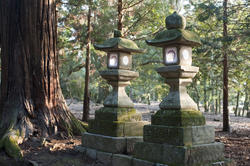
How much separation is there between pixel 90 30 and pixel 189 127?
9.34m

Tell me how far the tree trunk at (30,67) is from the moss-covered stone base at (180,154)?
13.0 ft

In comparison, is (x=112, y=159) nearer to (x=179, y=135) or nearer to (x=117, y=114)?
(x=117, y=114)

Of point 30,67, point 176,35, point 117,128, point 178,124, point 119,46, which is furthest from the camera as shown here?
point 30,67

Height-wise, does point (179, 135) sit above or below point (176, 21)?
below

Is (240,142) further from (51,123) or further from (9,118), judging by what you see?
(9,118)

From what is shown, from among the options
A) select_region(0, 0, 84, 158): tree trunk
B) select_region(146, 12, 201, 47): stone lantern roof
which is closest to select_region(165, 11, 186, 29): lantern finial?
select_region(146, 12, 201, 47): stone lantern roof

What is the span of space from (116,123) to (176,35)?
247cm

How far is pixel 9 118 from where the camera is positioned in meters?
7.78

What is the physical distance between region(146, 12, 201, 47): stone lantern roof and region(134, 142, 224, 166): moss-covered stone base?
6.43 ft

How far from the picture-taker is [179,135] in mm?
4723

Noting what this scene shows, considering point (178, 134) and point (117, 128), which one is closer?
point (178, 134)

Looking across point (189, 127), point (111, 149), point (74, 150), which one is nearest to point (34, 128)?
point (74, 150)

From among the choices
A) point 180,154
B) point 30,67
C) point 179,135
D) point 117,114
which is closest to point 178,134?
point 179,135

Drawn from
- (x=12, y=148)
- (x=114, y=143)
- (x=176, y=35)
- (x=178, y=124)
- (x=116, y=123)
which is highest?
(x=176, y=35)
